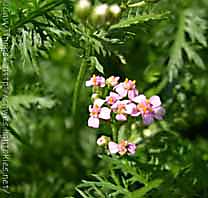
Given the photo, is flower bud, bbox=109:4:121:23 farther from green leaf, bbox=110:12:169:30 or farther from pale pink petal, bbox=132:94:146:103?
pale pink petal, bbox=132:94:146:103

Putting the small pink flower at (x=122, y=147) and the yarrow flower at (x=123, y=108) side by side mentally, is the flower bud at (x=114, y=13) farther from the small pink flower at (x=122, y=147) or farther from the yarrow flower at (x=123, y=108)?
the small pink flower at (x=122, y=147)

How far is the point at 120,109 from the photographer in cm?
208

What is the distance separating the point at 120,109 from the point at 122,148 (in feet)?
0.42

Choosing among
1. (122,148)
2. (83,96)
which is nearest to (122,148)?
(122,148)

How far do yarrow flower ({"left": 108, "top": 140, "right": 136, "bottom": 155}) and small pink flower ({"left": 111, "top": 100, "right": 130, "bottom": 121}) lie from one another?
0.26 feet

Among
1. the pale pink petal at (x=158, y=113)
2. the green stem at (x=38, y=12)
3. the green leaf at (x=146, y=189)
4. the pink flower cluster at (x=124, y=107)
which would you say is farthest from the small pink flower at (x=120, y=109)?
the green stem at (x=38, y=12)

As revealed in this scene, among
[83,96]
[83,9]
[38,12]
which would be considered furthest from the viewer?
[83,96]

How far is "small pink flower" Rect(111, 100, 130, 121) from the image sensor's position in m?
2.07

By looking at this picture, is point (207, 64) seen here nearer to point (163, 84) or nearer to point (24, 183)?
point (163, 84)

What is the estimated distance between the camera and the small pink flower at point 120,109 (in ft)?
6.78

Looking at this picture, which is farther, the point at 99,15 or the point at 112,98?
the point at 112,98

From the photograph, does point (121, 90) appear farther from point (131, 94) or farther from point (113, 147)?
point (113, 147)

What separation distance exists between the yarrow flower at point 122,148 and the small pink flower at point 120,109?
0.26 ft

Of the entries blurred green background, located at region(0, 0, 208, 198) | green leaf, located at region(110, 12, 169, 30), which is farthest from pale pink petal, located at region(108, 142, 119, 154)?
green leaf, located at region(110, 12, 169, 30)
